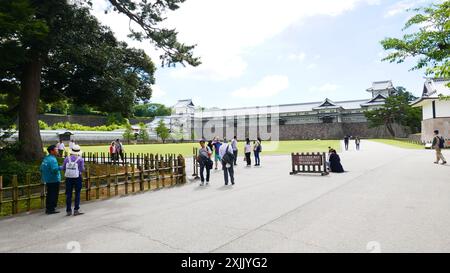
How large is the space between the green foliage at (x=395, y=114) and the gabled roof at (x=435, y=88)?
11.0 metres

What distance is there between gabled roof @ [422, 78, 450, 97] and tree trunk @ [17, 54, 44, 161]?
38.1 metres

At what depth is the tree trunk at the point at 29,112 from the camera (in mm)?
14102

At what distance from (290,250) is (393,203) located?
13.8ft

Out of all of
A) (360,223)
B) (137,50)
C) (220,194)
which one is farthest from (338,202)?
(137,50)

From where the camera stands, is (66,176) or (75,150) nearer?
(66,176)

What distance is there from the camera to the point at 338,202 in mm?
7484

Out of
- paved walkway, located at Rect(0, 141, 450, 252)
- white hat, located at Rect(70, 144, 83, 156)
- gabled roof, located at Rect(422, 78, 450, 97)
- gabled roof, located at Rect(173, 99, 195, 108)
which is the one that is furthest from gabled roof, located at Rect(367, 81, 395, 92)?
white hat, located at Rect(70, 144, 83, 156)

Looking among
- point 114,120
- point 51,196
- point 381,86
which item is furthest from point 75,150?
point 381,86

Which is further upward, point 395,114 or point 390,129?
point 395,114

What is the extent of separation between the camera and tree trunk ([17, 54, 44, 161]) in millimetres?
14102

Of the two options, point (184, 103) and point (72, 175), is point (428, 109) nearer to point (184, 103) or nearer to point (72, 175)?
point (72, 175)

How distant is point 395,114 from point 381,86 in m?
28.0

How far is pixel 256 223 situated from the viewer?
5.84 metres
